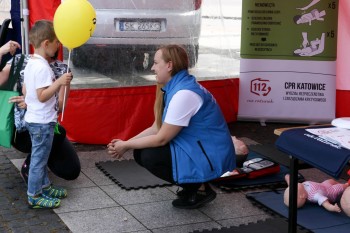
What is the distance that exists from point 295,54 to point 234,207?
116 inches

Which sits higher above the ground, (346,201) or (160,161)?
(160,161)

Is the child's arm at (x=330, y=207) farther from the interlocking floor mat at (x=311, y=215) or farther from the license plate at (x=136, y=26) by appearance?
the license plate at (x=136, y=26)

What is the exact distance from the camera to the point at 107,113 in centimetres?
642

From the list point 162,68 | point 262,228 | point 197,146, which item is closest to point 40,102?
point 162,68

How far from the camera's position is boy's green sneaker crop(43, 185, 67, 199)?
500 cm

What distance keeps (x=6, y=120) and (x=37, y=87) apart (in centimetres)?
49

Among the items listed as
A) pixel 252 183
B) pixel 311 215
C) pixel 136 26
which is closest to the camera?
pixel 311 215

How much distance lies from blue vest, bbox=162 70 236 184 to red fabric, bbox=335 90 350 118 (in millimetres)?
3272

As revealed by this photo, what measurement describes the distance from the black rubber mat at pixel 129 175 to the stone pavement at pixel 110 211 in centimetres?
6

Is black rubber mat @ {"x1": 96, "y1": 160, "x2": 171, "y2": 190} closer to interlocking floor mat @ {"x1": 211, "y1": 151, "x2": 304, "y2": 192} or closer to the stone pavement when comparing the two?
the stone pavement

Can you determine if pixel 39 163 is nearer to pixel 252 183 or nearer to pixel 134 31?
pixel 252 183

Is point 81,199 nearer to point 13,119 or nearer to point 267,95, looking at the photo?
point 13,119

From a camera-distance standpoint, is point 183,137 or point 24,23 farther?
point 24,23

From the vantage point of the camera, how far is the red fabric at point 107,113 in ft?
20.9
